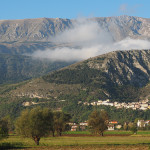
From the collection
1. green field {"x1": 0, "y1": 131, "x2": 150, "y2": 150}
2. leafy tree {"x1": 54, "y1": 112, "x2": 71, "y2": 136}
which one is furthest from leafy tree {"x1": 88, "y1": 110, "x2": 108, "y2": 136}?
green field {"x1": 0, "y1": 131, "x2": 150, "y2": 150}

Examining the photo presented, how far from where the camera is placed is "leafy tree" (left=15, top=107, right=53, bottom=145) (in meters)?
113

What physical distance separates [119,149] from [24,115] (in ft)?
119

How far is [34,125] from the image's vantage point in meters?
113

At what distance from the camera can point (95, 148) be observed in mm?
95500

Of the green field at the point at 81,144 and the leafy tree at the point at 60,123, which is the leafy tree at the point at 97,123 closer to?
the leafy tree at the point at 60,123

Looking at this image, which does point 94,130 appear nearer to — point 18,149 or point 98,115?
point 98,115

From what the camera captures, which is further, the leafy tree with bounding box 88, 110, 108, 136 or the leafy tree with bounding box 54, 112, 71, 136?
the leafy tree with bounding box 54, 112, 71, 136

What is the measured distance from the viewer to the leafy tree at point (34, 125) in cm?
11288

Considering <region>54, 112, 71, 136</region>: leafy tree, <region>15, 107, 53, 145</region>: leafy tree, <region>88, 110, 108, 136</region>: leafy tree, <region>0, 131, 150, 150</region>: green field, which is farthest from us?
<region>54, 112, 71, 136</region>: leafy tree

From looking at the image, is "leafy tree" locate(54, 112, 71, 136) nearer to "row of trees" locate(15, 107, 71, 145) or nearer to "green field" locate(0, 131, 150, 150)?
"green field" locate(0, 131, 150, 150)

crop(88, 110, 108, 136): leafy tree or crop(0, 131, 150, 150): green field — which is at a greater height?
crop(88, 110, 108, 136): leafy tree

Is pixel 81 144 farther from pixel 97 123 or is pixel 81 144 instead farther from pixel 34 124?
pixel 97 123

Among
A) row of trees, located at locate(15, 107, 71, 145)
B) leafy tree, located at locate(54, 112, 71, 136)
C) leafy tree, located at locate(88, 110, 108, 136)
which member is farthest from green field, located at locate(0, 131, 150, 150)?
leafy tree, located at locate(54, 112, 71, 136)

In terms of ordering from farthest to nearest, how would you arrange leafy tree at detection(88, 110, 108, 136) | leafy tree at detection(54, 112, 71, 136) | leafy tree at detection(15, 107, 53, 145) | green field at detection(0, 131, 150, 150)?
leafy tree at detection(54, 112, 71, 136)
leafy tree at detection(88, 110, 108, 136)
leafy tree at detection(15, 107, 53, 145)
green field at detection(0, 131, 150, 150)
